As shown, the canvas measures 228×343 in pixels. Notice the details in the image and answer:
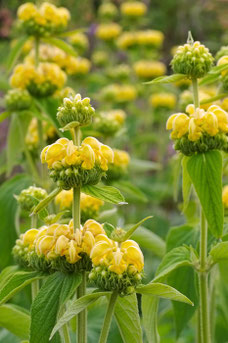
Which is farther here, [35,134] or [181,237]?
[35,134]

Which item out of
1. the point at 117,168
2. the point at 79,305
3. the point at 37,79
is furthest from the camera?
the point at 117,168

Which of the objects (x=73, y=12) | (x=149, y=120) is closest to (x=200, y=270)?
(x=149, y=120)

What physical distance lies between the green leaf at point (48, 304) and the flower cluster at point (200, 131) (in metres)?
0.32

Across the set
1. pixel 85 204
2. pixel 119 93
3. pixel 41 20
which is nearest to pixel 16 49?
pixel 41 20

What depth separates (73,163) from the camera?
85 cm

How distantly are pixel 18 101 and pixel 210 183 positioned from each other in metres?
0.86

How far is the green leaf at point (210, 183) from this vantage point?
3.06 feet

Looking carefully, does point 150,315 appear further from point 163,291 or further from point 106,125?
point 106,125

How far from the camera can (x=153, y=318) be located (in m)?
1.05

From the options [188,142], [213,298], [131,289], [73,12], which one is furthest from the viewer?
[73,12]

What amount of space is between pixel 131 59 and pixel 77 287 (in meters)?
2.94

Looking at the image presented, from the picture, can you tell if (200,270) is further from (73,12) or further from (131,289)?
(73,12)

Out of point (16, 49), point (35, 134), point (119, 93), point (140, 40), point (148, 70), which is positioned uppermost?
point (140, 40)

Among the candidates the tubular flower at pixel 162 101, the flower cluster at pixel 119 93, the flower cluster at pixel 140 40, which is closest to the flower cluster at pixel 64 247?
the flower cluster at pixel 119 93
